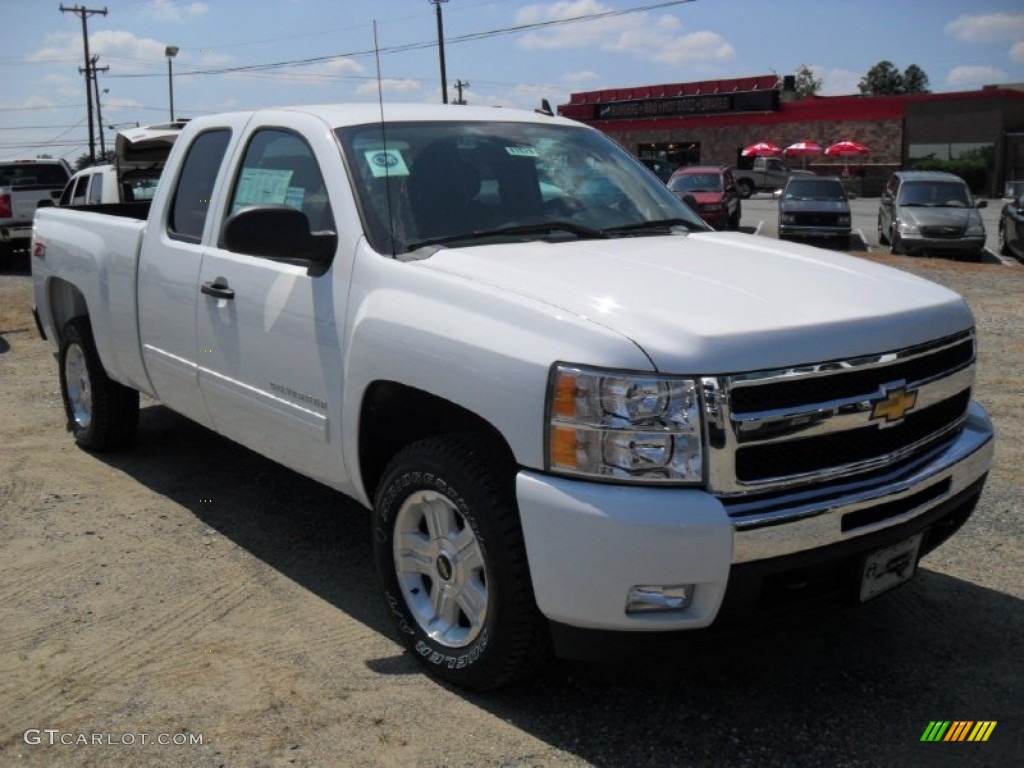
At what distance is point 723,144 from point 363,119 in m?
54.5

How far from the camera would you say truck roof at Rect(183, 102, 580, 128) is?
4.38 metres

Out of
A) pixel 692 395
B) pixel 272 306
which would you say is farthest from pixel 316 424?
pixel 692 395

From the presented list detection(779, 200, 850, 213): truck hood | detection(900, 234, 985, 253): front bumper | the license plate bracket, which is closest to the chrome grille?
the license plate bracket

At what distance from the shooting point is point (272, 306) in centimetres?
421

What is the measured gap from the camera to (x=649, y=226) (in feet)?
14.5

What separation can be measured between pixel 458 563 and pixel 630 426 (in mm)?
864

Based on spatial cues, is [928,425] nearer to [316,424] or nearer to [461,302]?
[461,302]

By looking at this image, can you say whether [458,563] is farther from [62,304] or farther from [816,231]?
[816,231]

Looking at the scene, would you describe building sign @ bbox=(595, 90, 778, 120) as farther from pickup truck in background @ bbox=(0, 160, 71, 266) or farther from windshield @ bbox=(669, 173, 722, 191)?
pickup truck in background @ bbox=(0, 160, 71, 266)

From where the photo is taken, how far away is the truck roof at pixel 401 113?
173 inches

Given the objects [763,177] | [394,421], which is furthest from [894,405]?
[763,177]

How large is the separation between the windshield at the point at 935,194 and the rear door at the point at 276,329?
18463 millimetres

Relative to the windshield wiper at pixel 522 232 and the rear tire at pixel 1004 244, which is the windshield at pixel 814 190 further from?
the windshield wiper at pixel 522 232

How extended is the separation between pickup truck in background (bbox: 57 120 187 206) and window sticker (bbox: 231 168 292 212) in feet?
25.5
